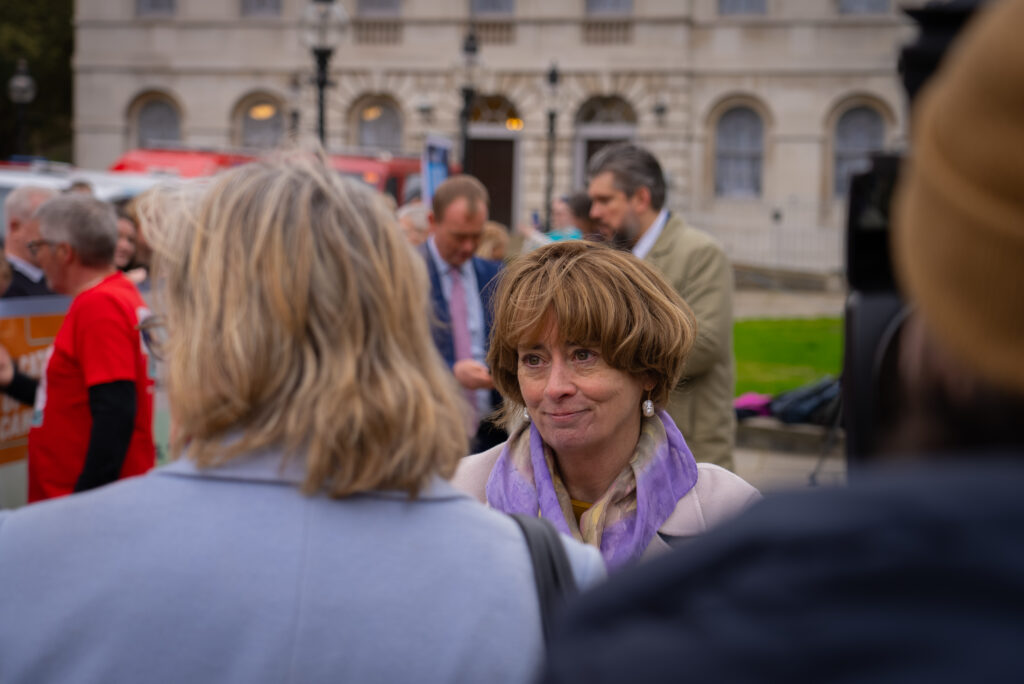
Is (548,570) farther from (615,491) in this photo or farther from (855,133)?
(855,133)

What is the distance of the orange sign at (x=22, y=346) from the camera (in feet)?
18.7

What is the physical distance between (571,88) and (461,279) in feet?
94.3

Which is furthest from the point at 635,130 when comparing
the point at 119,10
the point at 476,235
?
the point at 476,235

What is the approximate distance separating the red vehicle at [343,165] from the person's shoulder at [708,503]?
1545cm

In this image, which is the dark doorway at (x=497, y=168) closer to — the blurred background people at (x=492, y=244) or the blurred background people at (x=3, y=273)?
the blurred background people at (x=492, y=244)

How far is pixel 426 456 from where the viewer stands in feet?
5.46

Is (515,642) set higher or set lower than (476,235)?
lower

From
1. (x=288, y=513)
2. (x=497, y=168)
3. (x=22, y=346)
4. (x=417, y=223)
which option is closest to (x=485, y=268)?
(x=22, y=346)

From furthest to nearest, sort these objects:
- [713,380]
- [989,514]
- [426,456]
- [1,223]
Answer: [1,223] → [713,380] → [426,456] → [989,514]

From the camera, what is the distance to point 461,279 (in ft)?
20.9

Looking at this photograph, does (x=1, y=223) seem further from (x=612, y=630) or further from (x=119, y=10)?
(x=119, y=10)

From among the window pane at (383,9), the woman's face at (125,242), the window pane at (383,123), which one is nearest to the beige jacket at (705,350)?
the woman's face at (125,242)

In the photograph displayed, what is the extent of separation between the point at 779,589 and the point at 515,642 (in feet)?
2.60

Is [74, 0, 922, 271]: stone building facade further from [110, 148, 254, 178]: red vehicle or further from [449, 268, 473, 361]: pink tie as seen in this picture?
[449, 268, 473, 361]: pink tie
